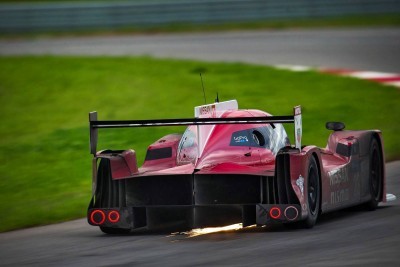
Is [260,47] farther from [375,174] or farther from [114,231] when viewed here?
[114,231]

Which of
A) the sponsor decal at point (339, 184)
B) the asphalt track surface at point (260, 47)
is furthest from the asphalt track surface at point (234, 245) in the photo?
the asphalt track surface at point (260, 47)

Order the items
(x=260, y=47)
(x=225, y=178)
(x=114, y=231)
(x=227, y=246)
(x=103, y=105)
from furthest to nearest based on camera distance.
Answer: (x=260, y=47)
(x=103, y=105)
(x=114, y=231)
(x=225, y=178)
(x=227, y=246)

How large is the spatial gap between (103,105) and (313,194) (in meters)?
11.4

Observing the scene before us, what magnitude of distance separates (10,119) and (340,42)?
33.0ft

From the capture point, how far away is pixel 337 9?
3203 cm

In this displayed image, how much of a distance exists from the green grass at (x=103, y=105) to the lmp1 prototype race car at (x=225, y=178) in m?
1.67

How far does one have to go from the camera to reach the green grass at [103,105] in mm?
A: 13562

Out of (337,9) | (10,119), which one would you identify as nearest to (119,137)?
(10,119)

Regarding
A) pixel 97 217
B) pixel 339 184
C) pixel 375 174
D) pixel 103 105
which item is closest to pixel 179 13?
pixel 103 105

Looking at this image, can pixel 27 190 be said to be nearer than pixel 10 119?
Yes

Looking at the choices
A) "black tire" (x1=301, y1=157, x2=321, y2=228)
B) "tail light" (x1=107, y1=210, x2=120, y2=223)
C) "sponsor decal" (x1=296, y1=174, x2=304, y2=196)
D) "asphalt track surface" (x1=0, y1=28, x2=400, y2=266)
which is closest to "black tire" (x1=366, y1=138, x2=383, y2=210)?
"asphalt track surface" (x1=0, y1=28, x2=400, y2=266)

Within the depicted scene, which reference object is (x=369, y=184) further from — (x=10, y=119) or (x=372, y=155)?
(x=10, y=119)

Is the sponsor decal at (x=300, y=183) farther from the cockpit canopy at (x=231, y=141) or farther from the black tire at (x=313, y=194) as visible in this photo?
the cockpit canopy at (x=231, y=141)

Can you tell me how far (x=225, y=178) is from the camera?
9477 millimetres
